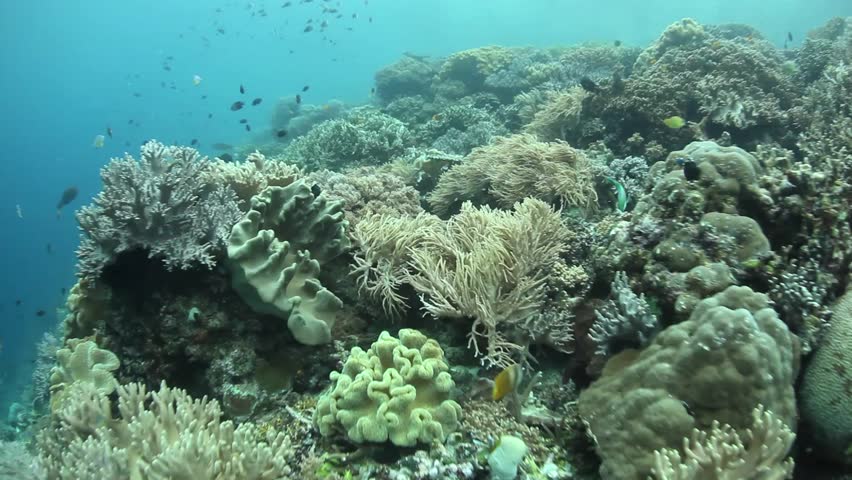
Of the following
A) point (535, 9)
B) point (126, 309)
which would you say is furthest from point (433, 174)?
point (535, 9)

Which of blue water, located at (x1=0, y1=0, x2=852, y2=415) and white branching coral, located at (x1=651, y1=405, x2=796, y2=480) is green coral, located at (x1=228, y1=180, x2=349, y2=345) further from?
blue water, located at (x1=0, y1=0, x2=852, y2=415)

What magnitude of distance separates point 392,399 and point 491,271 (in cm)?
141

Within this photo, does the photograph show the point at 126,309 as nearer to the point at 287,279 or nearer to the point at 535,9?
the point at 287,279

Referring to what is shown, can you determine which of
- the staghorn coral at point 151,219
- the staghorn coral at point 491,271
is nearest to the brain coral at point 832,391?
the staghorn coral at point 491,271

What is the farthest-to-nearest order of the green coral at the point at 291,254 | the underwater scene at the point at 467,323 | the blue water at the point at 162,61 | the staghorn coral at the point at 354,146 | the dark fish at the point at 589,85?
the blue water at the point at 162,61
the staghorn coral at the point at 354,146
the dark fish at the point at 589,85
the green coral at the point at 291,254
the underwater scene at the point at 467,323

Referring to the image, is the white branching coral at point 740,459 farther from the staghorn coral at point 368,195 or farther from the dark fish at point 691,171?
the staghorn coral at point 368,195

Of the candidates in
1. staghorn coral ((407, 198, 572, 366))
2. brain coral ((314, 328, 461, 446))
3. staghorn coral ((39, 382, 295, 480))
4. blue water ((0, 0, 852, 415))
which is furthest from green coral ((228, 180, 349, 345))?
blue water ((0, 0, 852, 415))

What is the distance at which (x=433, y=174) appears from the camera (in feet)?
29.3

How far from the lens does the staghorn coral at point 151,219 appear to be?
400 centimetres

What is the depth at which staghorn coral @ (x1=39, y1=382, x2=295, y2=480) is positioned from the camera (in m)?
2.76

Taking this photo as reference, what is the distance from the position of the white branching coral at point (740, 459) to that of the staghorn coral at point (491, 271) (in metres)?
1.57

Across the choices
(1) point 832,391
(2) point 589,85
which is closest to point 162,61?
(2) point 589,85

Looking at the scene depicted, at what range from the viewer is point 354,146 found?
12.3 metres

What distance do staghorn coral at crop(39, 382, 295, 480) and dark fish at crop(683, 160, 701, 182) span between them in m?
4.01
